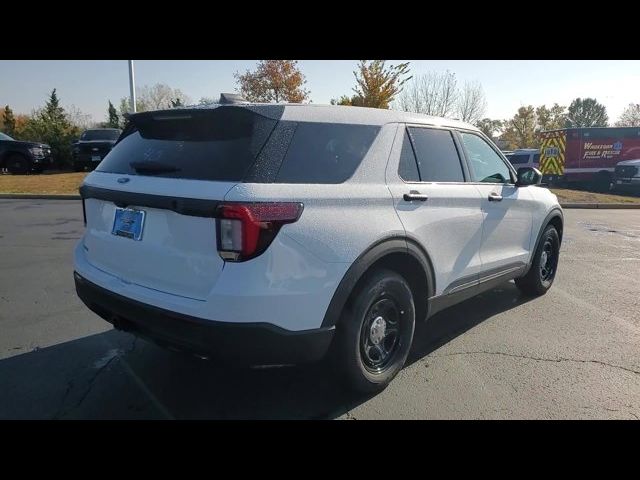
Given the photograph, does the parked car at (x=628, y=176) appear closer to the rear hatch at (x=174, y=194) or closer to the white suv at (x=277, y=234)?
the white suv at (x=277, y=234)

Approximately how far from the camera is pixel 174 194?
2.35 m

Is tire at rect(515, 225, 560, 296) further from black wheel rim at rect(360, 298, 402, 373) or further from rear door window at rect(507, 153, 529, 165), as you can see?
rear door window at rect(507, 153, 529, 165)

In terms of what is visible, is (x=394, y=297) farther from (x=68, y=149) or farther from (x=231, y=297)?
(x=68, y=149)

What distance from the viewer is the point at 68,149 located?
70.5ft

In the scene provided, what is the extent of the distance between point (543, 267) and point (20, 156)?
2043cm

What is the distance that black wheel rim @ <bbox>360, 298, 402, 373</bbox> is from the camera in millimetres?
2879

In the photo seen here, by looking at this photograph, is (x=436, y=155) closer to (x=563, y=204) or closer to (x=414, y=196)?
(x=414, y=196)

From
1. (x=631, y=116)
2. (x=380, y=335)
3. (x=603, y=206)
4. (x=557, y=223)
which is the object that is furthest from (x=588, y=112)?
(x=380, y=335)

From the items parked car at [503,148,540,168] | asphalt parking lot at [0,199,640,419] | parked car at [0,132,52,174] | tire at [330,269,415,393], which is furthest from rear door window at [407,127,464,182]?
parked car at [503,148,540,168]

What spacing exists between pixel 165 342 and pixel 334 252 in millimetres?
1063

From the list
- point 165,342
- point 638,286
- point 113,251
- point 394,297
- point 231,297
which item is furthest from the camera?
point 638,286

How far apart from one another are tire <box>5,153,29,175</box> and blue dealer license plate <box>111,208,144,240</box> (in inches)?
766
